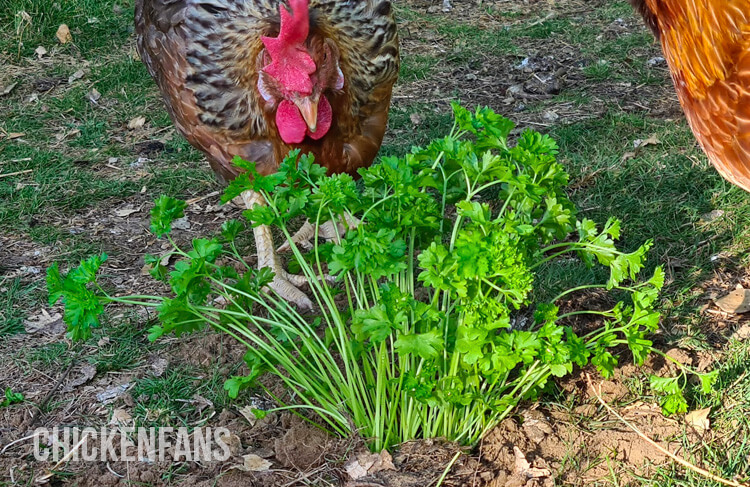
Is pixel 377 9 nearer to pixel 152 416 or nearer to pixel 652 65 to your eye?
pixel 152 416

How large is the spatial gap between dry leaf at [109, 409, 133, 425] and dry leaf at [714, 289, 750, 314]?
8.33 ft

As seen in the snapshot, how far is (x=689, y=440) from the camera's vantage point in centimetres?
253

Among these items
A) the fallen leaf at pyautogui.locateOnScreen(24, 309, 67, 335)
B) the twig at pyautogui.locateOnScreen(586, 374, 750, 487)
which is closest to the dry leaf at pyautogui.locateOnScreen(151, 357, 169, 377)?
the fallen leaf at pyautogui.locateOnScreen(24, 309, 67, 335)

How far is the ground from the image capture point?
2.52m

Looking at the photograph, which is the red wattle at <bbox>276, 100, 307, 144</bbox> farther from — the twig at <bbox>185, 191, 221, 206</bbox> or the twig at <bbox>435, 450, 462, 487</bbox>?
the twig at <bbox>435, 450, 462, 487</bbox>

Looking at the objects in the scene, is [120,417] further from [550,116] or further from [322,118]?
[550,116]

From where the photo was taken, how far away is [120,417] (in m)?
2.84

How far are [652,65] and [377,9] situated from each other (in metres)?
3.07

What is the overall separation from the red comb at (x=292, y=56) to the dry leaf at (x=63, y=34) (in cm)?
415

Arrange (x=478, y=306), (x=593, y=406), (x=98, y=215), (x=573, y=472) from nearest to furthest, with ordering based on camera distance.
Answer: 1. (x=478, y=306)
2. (x=573, y=472)
3. (x=593, y=406)
4. (x=98, y=215)

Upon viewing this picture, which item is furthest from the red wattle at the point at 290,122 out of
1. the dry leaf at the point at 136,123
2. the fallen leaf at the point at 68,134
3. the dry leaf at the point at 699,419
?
the fallen leaf at the point at 68,134

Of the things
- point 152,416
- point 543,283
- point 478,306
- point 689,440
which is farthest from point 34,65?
point 689,440

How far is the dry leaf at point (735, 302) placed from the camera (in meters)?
3.12

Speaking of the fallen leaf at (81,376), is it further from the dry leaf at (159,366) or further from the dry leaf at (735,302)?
the dry leaf at (735,302)
